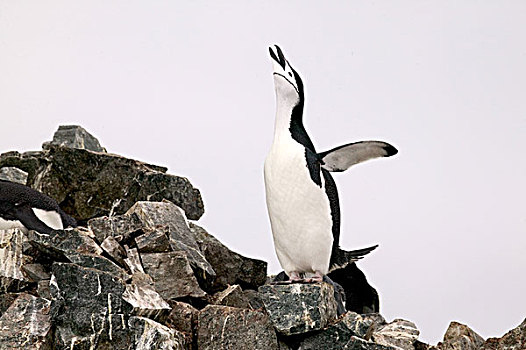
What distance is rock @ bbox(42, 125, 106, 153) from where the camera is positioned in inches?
324

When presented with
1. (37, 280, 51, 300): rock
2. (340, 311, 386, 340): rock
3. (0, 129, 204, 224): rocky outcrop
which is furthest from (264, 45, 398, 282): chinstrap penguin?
(0, 129, 204, 224): rocky outcrop

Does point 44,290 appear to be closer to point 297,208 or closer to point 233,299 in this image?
point 233,299

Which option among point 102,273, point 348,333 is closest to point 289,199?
point 348,333

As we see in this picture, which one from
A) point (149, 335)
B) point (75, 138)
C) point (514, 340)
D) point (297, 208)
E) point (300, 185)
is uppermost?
point (75, 138)

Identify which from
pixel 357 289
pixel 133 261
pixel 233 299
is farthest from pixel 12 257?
pixel 357 289

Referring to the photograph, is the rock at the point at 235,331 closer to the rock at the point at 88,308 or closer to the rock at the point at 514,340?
the rock at the point at 88,308

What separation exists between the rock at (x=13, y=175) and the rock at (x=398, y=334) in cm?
443

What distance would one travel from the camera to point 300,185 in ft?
14.3

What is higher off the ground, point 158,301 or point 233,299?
point 233,299

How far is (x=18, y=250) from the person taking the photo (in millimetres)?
4891

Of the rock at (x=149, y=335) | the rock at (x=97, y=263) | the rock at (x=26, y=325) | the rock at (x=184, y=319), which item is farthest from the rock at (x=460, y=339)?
the rock at (x=26, y=325)

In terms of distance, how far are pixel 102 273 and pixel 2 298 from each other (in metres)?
0.77

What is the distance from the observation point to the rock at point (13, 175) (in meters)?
7.54

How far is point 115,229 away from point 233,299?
38.3 inches
